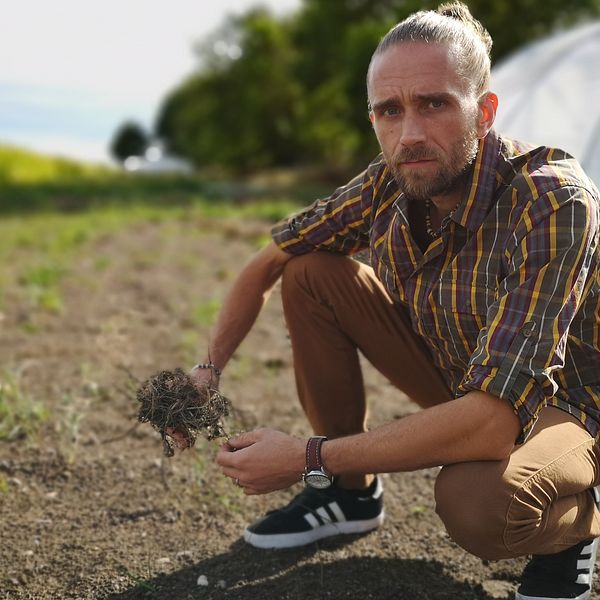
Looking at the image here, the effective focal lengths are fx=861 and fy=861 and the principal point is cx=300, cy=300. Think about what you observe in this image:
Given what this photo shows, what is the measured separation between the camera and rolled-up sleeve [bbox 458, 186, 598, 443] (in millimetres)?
2082

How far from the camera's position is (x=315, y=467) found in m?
2.29

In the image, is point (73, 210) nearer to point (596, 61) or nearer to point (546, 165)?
point (596, 61)

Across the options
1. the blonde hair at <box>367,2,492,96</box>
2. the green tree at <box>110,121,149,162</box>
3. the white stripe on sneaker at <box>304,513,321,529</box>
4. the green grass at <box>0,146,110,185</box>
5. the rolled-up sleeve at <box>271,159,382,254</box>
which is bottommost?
the white stripe on sneaker at <box>304,513,321,529</box>

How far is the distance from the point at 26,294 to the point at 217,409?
12.5 feet

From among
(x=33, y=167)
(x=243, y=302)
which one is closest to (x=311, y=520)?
(x=243, y=302)

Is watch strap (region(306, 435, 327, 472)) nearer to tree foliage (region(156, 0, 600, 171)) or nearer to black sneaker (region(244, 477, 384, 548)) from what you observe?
black sneaker (region(244, 477, 384, 548))

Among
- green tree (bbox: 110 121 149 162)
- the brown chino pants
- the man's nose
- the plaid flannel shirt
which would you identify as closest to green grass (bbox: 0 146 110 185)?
the brown chino pants

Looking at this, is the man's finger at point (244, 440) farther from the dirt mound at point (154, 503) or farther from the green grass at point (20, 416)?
the green grass at point (20, 416)

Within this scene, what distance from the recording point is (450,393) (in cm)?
271

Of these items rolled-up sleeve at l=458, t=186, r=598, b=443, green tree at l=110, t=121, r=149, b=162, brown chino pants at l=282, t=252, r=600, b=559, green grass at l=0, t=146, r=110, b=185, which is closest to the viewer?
rolled-up sleeve at l=458, t=186, r=598, b=443

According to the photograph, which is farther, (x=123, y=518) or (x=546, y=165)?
(x=123, y=518)

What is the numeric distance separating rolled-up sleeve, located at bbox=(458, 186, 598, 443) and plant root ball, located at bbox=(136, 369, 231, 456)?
792 millimetres

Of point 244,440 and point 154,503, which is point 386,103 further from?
point 154,503

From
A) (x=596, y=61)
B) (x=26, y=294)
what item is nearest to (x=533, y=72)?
(x=596, y=61)
